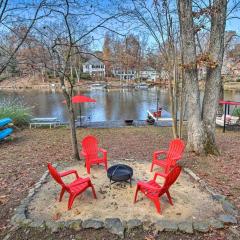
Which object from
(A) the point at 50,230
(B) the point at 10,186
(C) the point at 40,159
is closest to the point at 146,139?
(C) the point at 40,159

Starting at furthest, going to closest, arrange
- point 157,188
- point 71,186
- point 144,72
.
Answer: point 144,72, point 71,186, point 157,188

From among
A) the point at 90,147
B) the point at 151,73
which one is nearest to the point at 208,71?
the point at 90,147

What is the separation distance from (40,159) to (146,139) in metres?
4.10

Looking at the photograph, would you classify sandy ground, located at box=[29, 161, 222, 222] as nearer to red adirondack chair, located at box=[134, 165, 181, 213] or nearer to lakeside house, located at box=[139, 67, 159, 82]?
red adirondack chair, located at box=[134, 165, 181, 213]

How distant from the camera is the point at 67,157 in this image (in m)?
6.71

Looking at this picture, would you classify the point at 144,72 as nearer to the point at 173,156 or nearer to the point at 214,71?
the point at 214,71

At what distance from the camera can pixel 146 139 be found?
9.05 metres

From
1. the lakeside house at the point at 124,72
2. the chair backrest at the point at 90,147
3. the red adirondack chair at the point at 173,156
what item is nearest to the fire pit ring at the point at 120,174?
the red adirondack chair at the point at 173,156

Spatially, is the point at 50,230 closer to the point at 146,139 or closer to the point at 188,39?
the point at 188,39

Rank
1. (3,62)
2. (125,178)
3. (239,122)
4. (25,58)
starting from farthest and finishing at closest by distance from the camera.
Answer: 1. (239,122)
2. (25,58)
3. (3,62)
4. (125,178)

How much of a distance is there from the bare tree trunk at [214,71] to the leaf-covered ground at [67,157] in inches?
27.1

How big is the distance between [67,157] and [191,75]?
4.10 metres

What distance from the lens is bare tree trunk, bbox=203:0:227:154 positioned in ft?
20.1

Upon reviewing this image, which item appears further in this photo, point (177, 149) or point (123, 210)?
point (177, 149)
